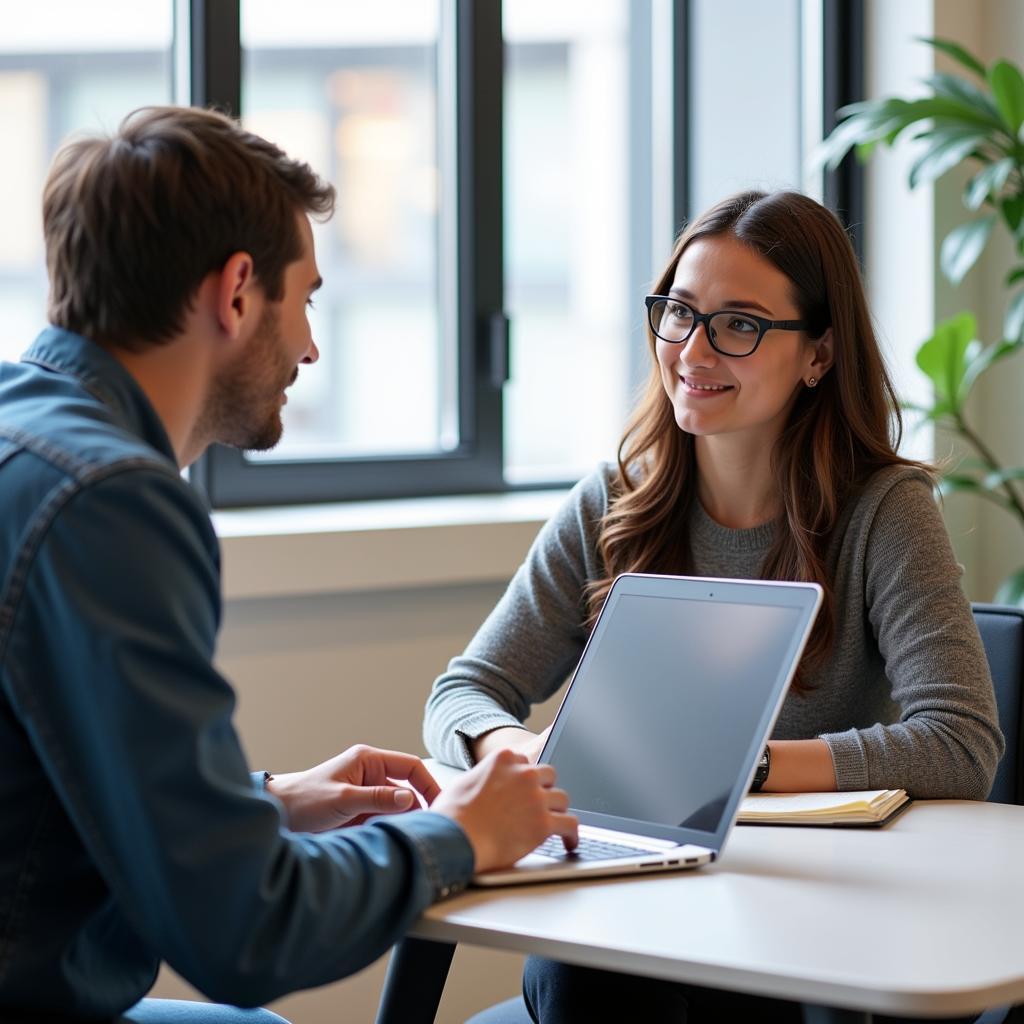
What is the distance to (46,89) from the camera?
2895 millimetres

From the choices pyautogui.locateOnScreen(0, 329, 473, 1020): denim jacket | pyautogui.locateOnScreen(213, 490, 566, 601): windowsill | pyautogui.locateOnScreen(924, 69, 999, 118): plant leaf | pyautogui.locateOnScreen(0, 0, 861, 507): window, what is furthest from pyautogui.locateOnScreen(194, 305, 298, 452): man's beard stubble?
pyautogui.locateOnScreen(924, 69, 999, 118): plant leaf

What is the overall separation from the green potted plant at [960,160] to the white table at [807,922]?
1.65 metres

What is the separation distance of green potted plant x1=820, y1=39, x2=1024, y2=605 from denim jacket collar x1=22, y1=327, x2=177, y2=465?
6.55 ft

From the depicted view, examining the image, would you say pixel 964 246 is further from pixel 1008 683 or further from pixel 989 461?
pixel 1008 683

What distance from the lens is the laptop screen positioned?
1330 mm

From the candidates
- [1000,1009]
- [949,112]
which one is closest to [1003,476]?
[949,112]

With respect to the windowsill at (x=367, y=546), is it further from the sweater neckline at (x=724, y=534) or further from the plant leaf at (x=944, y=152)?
the plant leaf at (x=944, y=152)

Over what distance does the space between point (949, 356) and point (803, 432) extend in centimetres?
110

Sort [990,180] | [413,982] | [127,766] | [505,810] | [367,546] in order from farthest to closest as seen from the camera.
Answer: [990,180] → [367,546] → [413,982] → [505,810] → [127,766]

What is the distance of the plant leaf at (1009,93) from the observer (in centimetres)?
279

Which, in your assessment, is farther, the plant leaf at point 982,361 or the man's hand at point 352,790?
the plant leaf at point 982,361

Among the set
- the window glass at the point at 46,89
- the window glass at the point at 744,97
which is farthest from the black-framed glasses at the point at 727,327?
the window glass at the point at 744,97

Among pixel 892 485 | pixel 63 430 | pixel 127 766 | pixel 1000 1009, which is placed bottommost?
pixel 1000 1009

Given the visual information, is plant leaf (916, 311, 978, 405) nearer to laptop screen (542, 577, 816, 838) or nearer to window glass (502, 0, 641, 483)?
window glass (502, 0, 641, 483)
